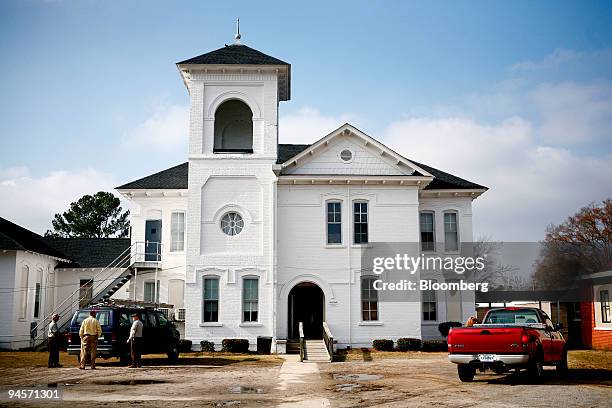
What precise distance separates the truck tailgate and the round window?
50.7 feet

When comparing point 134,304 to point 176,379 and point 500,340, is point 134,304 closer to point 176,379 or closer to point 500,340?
point 176,379

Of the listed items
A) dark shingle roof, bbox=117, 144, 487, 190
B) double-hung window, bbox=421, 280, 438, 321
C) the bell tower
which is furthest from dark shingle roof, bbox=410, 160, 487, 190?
the bell tower

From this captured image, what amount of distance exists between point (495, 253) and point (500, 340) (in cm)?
4707

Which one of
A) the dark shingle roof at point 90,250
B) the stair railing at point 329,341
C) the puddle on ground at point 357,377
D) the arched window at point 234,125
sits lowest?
the puddle on ground at point 357,377

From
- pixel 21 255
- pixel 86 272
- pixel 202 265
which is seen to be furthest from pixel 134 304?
pixel 86 272

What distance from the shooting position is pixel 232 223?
2942 centimetres

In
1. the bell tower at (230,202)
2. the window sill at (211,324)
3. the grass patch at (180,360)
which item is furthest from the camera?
the bell tower at (230,202)

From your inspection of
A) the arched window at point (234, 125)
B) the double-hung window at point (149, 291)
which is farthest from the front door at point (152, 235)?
the arched window at point (234, 125)

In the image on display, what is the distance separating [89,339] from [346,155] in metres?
13.7

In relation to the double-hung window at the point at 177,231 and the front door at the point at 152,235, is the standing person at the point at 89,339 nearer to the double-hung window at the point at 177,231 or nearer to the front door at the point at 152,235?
the double-hung window at the point at 177,231

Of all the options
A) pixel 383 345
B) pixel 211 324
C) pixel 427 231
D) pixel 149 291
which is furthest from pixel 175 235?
pixel 427 231

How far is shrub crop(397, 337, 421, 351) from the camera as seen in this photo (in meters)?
28.1

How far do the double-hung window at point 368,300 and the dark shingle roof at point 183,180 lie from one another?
575 cm

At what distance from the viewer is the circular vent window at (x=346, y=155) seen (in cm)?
2959
